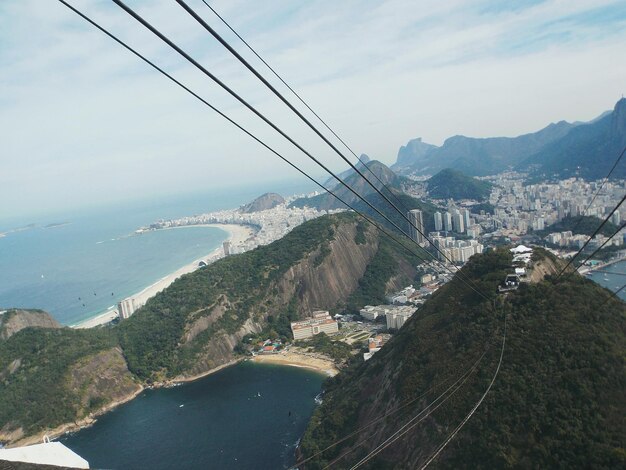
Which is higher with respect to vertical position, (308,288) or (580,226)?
(580,226)

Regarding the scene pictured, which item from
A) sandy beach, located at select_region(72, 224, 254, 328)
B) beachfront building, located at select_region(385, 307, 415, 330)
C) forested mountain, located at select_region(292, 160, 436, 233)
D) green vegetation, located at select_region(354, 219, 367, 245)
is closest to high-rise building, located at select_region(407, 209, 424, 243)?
forested mountain, located at select_region(292, 160, 436, 233)

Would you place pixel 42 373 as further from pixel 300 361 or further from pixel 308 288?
pixel 308 288

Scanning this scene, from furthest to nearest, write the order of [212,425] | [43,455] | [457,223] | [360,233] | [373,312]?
[457,223], [360,233], [373,312], [212,425], [43,455]

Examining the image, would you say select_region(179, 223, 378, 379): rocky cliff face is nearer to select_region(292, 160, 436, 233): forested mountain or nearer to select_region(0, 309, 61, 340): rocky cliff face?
select_region(292, 160, 436, 233): forested mountain

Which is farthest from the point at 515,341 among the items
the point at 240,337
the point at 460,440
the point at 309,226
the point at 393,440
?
the point at 309,226

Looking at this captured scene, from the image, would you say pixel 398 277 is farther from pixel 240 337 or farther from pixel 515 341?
pixel 515 341

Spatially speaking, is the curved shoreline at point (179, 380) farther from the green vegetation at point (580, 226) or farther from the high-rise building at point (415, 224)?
the green vegetation at point (580, 226)

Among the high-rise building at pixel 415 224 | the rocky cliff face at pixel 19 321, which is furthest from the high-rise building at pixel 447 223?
the rocky cliff face at pixel 19 321

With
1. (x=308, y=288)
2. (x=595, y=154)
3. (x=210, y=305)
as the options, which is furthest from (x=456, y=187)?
(x=210, y=305)
